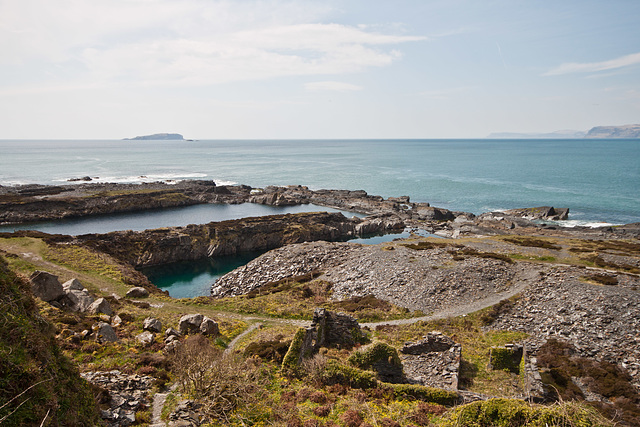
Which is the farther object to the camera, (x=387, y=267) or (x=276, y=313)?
(x=387, y=267)

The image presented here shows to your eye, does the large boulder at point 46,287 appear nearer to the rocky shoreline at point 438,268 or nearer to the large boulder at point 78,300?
the rocky shoreline at point 438,268

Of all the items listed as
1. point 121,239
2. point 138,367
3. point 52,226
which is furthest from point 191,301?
point 52,226

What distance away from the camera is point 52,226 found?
8644cm

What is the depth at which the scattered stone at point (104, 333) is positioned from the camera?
21373 millimetres

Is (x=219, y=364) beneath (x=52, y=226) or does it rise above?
above

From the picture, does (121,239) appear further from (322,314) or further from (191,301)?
(322,314)

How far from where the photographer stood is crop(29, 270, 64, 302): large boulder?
24.8 metres

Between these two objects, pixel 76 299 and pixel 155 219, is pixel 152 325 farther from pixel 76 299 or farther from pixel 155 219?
pixel 155 219

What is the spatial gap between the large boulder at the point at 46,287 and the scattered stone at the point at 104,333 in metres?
5.91

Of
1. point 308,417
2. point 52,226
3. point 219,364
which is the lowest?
point 52,226

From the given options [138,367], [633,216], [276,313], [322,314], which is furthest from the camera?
[633,216]

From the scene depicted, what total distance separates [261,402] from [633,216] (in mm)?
118281

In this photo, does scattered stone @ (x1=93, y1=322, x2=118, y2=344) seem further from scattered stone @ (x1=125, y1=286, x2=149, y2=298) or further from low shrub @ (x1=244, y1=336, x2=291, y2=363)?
scattered stone @ (x1=125, y1=286, x2=149, y2=298)

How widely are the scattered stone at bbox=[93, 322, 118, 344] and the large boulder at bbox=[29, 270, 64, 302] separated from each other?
5.91m
